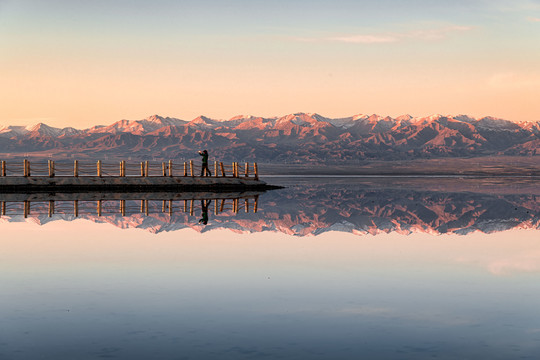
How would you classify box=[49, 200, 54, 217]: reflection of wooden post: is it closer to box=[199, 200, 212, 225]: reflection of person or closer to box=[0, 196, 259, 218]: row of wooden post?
box=[0, 196, 259, 218]: row of wooden post

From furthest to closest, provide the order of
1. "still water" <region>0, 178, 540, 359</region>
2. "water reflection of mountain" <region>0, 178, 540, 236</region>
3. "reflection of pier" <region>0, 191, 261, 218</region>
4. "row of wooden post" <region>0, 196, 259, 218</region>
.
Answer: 1. "reflection of pier" <region>0, 191, 261, 218</region>
2. "row of wooden post" <region>0, 196, 259, 218</region>
3. "water reflection of mountain" <region>0, 178, 540, 236</region>
4. "still water" <region>0, 178, 540, 359</region>

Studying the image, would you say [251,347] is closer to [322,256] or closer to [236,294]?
[236,294]

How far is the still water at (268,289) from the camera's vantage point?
1344 centimetres

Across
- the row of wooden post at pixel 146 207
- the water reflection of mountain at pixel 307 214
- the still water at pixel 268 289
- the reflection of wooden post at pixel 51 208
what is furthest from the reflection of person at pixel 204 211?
the reflection of wooden post at pixel 51 208

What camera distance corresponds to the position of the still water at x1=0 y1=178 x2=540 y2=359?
1344 cm

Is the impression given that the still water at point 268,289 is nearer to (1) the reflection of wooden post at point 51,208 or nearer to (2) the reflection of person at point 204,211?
(2) the reflection of person at point 204,211

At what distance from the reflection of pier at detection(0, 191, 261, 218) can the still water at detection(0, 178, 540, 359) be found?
546 cm

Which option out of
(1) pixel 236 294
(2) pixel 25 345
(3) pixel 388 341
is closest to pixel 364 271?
(1) pixel 236 294

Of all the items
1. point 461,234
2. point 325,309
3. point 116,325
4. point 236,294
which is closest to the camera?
point 116,325

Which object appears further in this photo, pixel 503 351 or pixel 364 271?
pixel 364 271

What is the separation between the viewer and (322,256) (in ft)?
82.2

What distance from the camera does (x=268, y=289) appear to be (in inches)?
737

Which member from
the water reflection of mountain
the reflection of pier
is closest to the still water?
the water reflection of mountain

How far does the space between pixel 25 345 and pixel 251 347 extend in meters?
3.84
